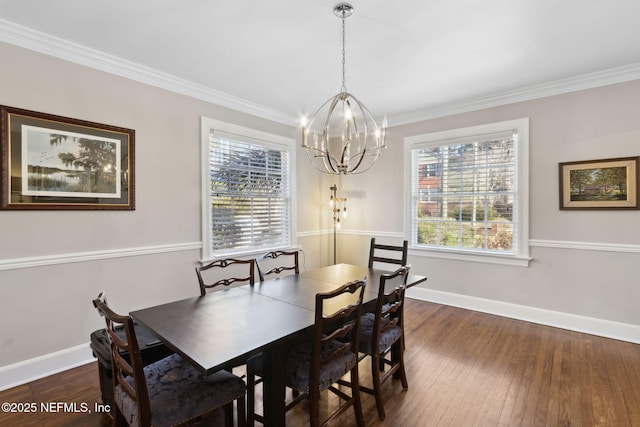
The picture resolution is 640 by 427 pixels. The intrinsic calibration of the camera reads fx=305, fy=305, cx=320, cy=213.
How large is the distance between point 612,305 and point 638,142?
165cm

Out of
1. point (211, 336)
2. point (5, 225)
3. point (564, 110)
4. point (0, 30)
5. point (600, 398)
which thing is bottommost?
point (600, 398)

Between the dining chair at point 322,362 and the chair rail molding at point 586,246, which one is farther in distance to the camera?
the chair rail molding at point 586,246

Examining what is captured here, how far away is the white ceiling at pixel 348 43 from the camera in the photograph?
6.92 feet

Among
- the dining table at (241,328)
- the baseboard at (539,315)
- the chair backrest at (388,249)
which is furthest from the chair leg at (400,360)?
the baseboard at (539,315)

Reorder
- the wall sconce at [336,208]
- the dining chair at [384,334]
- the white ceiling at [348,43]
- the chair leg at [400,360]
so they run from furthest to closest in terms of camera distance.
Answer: the wall sconce at [336,208], the chair leg at [400,360], the white ceiling at [348,43], the dining chair at [384,334]

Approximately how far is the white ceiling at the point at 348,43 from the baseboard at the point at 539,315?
249 centimetres

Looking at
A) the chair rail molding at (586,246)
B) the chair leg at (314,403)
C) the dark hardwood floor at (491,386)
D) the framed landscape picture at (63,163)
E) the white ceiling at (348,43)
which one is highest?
the white ceiling at (348,43)

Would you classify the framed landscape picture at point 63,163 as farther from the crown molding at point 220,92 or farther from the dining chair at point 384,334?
the dining chair at point 384,334

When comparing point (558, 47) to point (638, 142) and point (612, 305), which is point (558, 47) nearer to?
point (638, 142)

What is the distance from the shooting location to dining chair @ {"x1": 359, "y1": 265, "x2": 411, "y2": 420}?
1.94 m

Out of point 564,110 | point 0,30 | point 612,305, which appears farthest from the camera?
point 564,110

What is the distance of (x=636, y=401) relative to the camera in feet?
6.88

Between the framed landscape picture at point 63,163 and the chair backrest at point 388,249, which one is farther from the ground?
the framed landscape picture at point 63,163

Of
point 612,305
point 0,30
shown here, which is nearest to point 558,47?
point 612,305
